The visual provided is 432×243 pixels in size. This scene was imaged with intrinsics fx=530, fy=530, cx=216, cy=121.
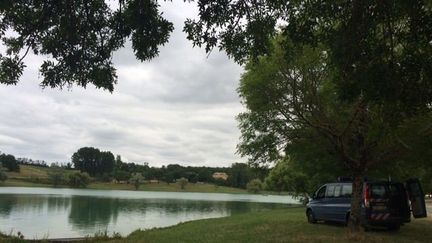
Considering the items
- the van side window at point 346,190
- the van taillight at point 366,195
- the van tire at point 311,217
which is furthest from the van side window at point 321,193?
the van taillight at point 366,195

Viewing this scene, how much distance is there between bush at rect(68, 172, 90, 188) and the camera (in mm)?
132000

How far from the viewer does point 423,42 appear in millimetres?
Result: 7918

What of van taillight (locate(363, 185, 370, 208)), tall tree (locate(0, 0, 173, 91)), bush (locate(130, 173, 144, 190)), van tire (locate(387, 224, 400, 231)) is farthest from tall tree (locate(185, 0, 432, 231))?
bush (locate(130, 173, 144, 190))

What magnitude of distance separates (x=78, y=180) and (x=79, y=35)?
128871mm

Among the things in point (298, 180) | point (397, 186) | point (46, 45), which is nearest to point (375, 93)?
point (46, 45)

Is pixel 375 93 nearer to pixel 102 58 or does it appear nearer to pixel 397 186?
pixel 102 58

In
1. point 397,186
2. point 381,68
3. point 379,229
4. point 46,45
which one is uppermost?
point 46,45

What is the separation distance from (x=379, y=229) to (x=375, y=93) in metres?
11.8

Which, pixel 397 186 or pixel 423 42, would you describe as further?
pixel 397 186

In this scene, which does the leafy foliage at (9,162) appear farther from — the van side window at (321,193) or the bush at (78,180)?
the van side window at (321,193)

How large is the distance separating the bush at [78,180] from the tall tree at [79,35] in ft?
417

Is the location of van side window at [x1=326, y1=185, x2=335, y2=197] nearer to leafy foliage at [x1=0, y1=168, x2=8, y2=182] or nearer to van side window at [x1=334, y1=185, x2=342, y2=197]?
van side window at [x1=334, y1=185, x2=342, y2=197]

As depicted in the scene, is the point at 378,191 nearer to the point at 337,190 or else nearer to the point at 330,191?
the point at 337,190

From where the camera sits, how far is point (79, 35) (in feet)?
30.4
